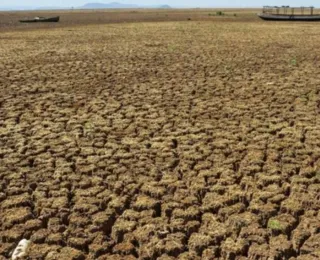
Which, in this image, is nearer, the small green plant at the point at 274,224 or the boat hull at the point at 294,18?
the small green plant at the point at 274,224

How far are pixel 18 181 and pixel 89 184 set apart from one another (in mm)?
758

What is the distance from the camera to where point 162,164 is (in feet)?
16.8

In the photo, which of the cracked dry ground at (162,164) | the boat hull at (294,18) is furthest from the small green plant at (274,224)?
the boat hull at (294,18)

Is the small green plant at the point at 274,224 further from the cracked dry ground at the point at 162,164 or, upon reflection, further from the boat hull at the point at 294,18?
the boat hull at the point at 294,18

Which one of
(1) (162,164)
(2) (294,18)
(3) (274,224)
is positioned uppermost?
(2) (294,18)

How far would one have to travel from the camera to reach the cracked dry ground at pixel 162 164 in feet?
12.0

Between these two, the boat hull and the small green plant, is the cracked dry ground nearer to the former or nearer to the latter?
the small green plant

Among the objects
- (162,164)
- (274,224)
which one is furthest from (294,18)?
(274,224)

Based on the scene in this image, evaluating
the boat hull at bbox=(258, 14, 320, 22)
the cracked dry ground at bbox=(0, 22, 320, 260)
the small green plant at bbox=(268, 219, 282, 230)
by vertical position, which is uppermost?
the boat hull at bbox=(258, 14, 320, 22)

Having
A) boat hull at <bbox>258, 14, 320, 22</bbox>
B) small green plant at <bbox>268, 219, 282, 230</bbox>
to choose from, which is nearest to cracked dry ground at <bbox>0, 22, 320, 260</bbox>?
small green plant at <bbox>268, 219, 282, 230</bbox>

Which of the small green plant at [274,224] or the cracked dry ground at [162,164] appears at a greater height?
the cracked dry ground at [162,164]

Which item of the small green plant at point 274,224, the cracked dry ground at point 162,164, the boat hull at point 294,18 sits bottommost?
the small green plant at point 274,224

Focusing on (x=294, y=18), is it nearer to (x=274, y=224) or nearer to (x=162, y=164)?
(x=162, y=164)

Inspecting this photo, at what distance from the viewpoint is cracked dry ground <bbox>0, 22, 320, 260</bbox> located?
3.66m
